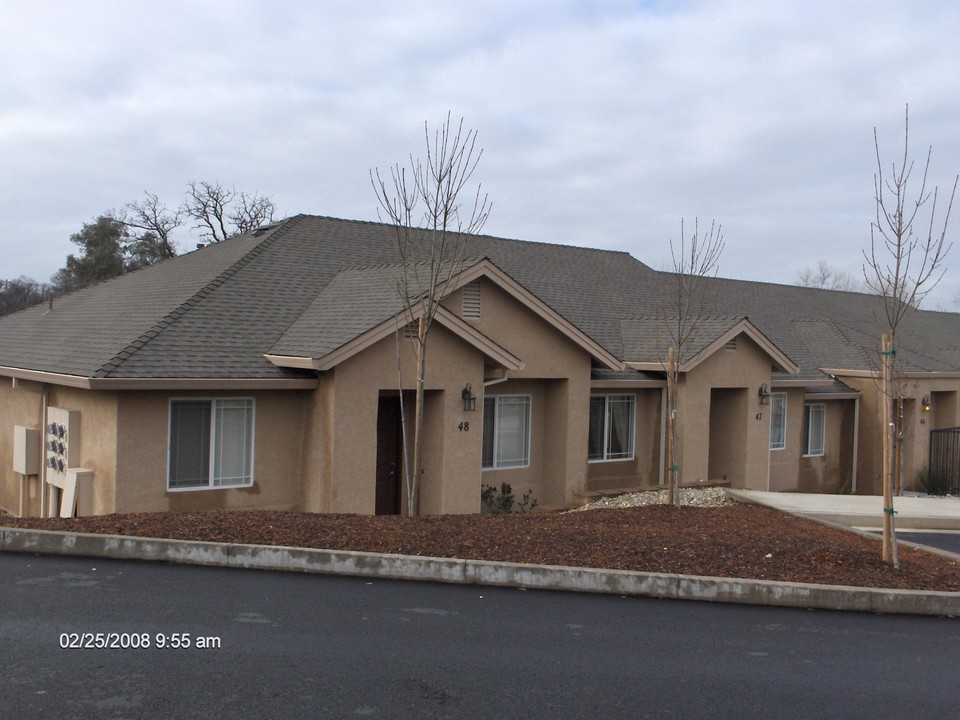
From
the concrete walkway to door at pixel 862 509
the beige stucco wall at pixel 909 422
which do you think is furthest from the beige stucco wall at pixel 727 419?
the beige stucco wall at pixel 909 422

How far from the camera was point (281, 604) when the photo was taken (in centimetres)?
765

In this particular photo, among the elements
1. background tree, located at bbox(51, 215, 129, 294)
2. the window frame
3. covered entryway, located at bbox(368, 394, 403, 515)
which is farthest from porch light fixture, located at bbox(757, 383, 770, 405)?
background tree, located at bbox(51, 215, 129, 294)

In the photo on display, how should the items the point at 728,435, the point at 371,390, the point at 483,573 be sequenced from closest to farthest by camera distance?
the point at 483,573 → the point at 371,390 → the point at 728,435

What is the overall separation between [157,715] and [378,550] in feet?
13.4

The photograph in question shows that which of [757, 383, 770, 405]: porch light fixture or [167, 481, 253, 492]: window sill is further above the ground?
[757, 383, 770, 405]: porch light fixture

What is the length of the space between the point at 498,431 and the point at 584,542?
7189 millimetres

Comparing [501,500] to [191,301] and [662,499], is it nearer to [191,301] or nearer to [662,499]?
[662,499]

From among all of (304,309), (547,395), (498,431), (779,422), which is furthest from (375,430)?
(779,422)

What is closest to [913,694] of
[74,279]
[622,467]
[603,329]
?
[622,467]

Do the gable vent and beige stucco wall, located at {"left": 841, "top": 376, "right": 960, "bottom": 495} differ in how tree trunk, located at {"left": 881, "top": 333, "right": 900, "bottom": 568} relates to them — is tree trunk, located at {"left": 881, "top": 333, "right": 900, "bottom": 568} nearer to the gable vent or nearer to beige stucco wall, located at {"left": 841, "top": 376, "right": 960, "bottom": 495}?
the gable vent

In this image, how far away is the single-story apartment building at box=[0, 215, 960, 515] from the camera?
1319 centimetres

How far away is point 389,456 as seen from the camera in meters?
15.7

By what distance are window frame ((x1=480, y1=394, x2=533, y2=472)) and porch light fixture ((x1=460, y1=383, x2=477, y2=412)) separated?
144cm

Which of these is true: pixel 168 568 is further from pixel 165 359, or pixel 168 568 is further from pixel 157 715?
pixel 165 359
